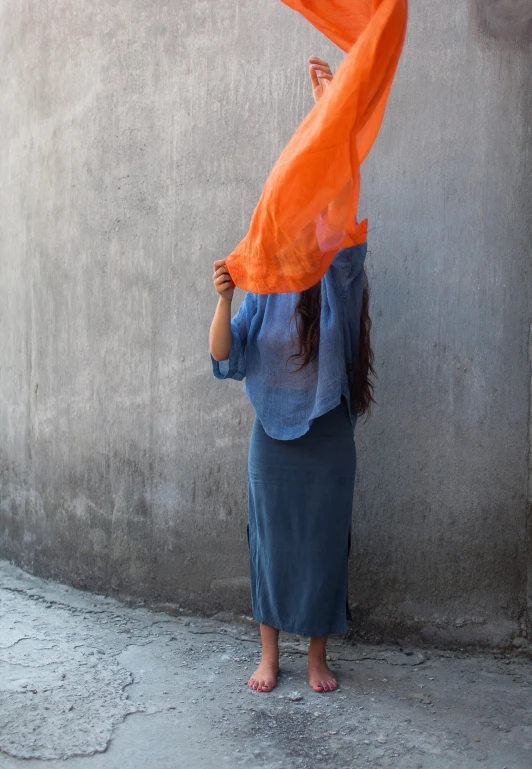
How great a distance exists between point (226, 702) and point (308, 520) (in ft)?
2.30

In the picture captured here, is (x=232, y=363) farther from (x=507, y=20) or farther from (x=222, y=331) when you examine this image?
(x=507, y=20)

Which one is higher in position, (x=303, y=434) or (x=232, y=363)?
(x=232, y=363)

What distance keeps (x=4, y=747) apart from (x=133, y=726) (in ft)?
1.31

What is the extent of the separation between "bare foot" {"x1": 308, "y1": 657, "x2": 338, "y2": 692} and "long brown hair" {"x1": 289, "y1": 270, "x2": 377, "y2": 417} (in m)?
0.96

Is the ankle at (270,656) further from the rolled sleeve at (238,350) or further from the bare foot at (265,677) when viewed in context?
the rolled sleeve at (238,350)

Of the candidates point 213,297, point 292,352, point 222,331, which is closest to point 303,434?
point 292,352

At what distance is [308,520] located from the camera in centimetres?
278

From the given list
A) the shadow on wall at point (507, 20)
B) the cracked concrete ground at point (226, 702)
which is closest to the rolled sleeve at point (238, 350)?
the cracked concrete ground at point (226, 702)

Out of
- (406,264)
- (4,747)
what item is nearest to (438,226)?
(406,264)

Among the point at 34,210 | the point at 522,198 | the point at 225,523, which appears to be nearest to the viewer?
the point at 522,198

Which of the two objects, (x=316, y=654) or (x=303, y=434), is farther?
(x=316, y=654)

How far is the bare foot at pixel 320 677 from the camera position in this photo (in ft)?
9.02

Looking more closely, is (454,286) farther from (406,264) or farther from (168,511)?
(168,511)

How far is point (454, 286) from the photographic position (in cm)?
303
